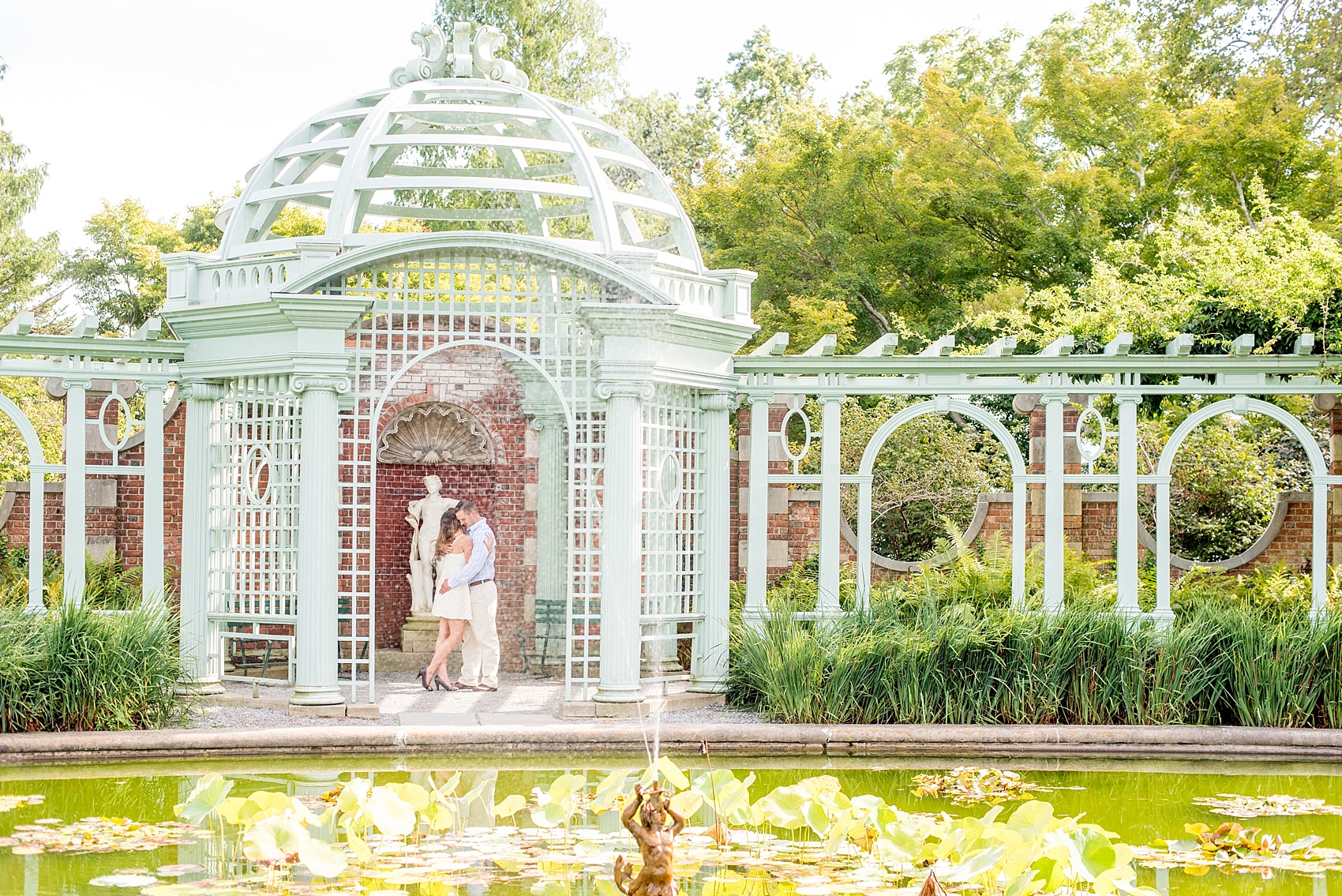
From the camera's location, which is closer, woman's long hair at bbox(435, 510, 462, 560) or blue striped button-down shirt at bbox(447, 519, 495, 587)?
blue striped button-down shirt at bbox(447, 519, 495, 587)

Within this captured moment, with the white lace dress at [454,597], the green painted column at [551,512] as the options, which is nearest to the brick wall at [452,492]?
the green painted column at [551,512]

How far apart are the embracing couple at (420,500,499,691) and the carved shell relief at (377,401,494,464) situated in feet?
6.45

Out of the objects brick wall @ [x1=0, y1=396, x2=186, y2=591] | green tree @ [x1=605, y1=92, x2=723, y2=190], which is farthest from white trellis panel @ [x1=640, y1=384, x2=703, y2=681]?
green tree @ [x1=605, y1=92, x2=723, y2=190]

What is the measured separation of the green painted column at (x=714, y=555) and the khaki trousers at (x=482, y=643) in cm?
182

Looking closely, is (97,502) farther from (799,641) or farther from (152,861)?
(152,861)

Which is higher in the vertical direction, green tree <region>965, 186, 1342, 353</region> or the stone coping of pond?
green tree <region>965, 186, 1342, 353</region>

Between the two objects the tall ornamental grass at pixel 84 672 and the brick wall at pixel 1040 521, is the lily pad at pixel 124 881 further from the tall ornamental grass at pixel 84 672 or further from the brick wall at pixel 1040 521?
the brick wall at pixel 1040 521

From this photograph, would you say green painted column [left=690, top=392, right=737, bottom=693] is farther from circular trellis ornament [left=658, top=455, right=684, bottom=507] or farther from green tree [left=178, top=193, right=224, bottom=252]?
green tree [left=178, top=193, right=224, bottom=252]

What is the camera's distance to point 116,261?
111 feet

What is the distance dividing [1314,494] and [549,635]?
23.1ft

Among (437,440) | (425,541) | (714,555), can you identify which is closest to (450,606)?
(714,555)

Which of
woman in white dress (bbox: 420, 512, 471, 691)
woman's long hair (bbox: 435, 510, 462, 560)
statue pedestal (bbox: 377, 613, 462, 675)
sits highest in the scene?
woman's long hair (bbox: 435, 510, 462, 560)

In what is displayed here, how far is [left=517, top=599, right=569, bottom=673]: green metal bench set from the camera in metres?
14.0

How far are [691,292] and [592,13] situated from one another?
19106 millimetres
